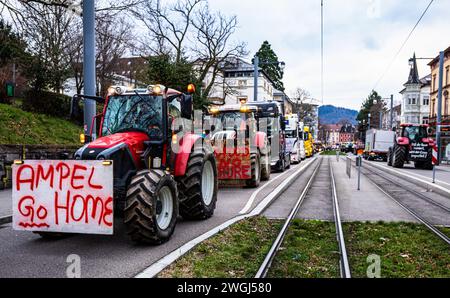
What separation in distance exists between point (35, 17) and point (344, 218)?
1243cm

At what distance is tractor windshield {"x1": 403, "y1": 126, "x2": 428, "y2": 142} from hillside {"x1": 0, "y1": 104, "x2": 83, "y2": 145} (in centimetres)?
2149

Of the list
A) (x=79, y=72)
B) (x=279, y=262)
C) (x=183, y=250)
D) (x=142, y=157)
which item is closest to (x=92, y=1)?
(x=142, y=157)

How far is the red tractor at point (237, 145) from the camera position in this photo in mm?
13219

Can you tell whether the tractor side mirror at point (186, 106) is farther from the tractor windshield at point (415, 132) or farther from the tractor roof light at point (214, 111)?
the tractor windshield at point (415, 132)

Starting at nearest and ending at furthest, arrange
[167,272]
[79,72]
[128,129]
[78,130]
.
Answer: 1. [167,272]
2. [128,129]
3. [78,130]
4. [79,72]

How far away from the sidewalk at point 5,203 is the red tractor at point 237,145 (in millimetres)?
6014

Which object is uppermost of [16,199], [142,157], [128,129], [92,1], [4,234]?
[92,1]

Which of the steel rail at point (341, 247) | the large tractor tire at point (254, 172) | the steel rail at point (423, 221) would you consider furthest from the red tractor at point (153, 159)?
the large tractor tire at point (254, 172)

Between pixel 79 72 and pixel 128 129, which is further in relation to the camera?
pixel 79 72

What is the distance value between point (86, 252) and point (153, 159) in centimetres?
183

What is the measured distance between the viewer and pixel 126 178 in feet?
20.7

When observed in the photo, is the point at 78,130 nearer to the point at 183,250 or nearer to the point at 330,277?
the point at 183,250

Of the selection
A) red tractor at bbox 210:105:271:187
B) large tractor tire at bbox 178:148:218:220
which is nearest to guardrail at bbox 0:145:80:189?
large tractor tire at bbox 178:148:218:220

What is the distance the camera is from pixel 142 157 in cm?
662
